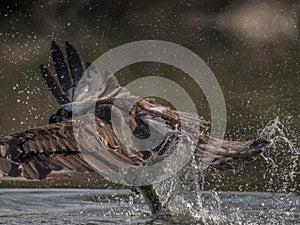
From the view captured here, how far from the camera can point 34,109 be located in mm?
10617

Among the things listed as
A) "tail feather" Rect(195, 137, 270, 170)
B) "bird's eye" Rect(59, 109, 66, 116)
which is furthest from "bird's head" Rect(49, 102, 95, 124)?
"tail feather" Rect(195, 137, 270, 170)

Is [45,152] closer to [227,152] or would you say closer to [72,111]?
[72,111]

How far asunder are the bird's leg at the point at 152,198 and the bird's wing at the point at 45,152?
1.39 metres

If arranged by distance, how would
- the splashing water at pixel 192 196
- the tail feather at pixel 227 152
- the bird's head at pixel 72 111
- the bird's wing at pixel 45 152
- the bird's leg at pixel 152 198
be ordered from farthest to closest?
the bird's leg at pixel 152 198
the bird's head at pixel 72 111
the splashing water at pixel 192 196
the tail feather at pixel 227 152
the bird's wing at pixel 45 152

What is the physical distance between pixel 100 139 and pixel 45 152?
0.64m

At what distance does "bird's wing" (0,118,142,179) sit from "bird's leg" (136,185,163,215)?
139 cm

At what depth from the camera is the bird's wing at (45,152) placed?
5.35m

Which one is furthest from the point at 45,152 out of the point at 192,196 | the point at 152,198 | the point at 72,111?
the point at 192,196

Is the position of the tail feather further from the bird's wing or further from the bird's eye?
the bird's eye

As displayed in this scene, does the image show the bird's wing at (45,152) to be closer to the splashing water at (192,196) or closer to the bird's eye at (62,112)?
the splashing water at (192,196)

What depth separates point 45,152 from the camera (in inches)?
217

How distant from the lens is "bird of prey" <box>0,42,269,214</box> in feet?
17.8

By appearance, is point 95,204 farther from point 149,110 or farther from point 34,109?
point 34,109

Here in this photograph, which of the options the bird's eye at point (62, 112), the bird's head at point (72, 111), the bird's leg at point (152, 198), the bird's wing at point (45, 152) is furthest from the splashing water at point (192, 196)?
the bird's wing at point (45, 152)
